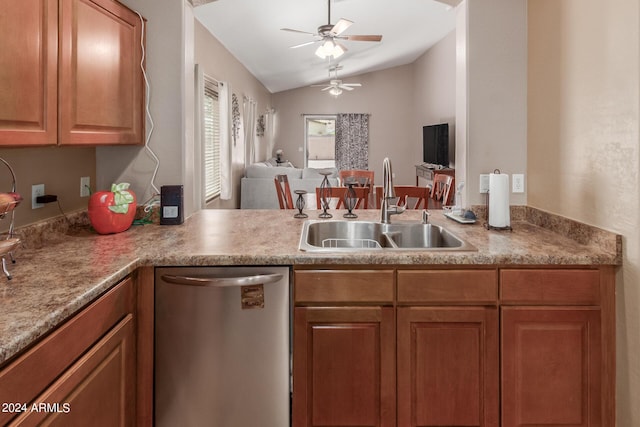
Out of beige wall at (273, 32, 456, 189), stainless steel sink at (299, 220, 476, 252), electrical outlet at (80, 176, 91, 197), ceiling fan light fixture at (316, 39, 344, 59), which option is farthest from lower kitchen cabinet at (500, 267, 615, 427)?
beige wall at (273, 32, 456, 189)

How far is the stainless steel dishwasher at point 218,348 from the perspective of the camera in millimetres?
1637

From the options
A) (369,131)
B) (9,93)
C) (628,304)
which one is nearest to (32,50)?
(9,93)

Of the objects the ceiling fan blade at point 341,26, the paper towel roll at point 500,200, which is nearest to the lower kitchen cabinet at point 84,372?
the paper towel roll at point 500,200

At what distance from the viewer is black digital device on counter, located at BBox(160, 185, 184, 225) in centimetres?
227

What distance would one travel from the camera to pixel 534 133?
2260mm

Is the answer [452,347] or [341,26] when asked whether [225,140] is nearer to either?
[341,26]

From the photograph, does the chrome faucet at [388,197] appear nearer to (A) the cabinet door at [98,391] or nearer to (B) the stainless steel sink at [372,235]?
(B) the stainless steel sink at [372,235]

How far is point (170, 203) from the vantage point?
7.46 feet

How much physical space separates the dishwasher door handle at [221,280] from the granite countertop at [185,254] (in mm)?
54

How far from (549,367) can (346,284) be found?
811 mm

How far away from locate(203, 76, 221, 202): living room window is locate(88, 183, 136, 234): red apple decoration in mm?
3022

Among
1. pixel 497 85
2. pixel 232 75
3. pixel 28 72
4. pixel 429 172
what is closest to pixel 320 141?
pixel 429 172

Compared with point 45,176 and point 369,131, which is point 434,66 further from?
point 45,176

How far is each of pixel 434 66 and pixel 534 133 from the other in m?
6.93
